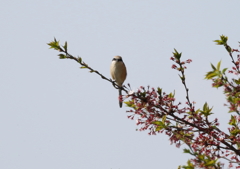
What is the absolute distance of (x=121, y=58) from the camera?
40.5ft

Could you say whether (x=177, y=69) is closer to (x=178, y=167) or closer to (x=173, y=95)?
(x=173, y=95)

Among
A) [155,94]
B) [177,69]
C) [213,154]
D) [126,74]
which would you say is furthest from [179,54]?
[126,74]

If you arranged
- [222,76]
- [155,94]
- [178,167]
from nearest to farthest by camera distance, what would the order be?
[222,76] < [155,94] < [178,167]

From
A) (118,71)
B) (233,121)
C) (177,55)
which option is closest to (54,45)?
(177,55)

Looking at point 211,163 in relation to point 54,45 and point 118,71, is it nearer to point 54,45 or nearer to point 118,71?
point 54,45

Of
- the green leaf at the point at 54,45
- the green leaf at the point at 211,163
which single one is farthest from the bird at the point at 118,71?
the green leaf at the point at 211,163

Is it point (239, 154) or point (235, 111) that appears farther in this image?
point (235, 111)

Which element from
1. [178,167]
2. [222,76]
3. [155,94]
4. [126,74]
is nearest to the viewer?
[222,76]

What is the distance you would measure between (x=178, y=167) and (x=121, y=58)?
6.70 meters

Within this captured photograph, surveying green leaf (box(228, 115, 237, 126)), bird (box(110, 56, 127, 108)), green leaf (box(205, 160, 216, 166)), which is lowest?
green leaf (box(205, 160, 216, 166))

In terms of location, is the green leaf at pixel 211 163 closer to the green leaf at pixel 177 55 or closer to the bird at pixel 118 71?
the green leaf at pixel 177 55

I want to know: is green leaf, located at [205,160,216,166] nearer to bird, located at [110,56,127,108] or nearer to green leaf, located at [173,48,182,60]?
green leaf, located at [173,48,182,60]

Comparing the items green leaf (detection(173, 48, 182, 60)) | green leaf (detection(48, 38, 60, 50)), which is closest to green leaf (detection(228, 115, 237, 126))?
green leaf (detection(173, 48, 182, 60))

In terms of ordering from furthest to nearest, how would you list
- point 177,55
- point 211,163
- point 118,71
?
1. point 118,71
2. point 177,55
3. point 211,163
